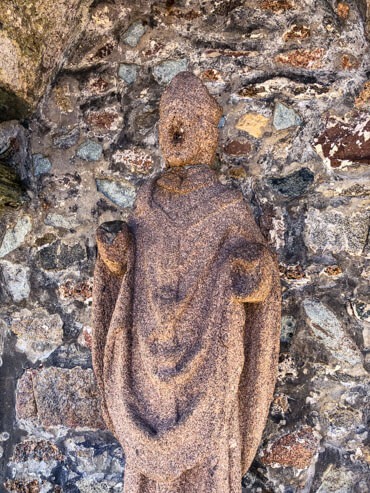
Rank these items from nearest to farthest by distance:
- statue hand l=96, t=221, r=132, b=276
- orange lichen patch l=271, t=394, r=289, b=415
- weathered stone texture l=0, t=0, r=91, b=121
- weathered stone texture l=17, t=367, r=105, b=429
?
statue hand l=96, t=221, r=132, b=276
orange lichen patch l=271, t=394, r=289, b=415
weathered stone texture l=0, t=0, r=91, b=121
weathered stone texture l=17, t=367, r=105, b=429

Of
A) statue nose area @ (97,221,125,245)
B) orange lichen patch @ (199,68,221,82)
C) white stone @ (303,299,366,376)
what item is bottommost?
white stone @ (303,299,366,376)

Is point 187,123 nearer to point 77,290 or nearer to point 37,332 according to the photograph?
point 77,290

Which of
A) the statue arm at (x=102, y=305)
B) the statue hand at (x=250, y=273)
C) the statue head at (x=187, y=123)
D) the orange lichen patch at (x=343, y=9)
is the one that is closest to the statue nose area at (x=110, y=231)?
the statue arm at (x=102, y=305)

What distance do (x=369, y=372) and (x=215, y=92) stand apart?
172cm

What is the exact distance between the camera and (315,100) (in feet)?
13.5

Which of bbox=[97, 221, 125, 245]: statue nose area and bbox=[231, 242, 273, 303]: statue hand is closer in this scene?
bbox=[231, 242, 273, 303]: statue hand

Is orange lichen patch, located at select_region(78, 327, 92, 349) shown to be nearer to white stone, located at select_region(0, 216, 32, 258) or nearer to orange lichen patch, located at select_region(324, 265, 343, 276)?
white stone, located at select_region(0, 216, 32, 258)

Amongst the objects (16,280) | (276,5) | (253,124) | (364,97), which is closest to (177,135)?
(253,124)

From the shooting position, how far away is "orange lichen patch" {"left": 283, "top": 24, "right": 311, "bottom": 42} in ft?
13.6

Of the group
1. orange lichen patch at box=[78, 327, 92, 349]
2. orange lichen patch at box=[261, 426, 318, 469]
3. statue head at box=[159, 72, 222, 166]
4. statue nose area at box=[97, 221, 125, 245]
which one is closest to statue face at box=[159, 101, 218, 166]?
statue head at box=[159, 72, 222, 166]

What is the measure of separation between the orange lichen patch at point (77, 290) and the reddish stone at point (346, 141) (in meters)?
1.52

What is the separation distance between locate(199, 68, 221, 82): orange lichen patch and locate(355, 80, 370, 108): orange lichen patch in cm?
79

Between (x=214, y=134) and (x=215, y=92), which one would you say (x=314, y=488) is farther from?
(x=215, y=92)

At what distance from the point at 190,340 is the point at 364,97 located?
1.70 meters
